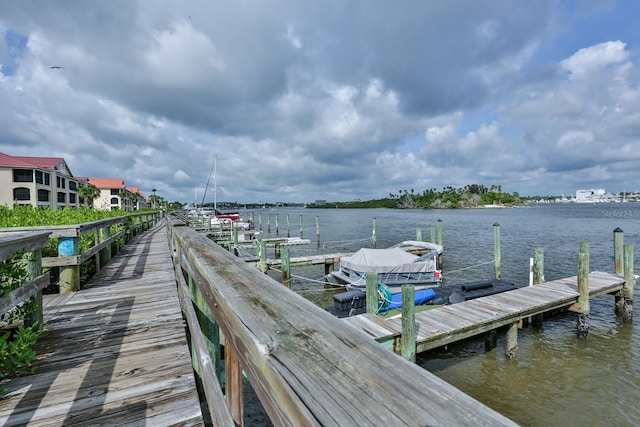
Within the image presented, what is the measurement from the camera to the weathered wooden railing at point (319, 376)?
2.47 ft

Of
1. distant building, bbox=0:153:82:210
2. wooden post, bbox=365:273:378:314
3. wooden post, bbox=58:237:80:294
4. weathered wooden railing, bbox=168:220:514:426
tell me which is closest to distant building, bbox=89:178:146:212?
distant building, bbox=0:153:82:210

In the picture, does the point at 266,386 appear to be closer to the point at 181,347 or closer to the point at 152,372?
the point at 152,372

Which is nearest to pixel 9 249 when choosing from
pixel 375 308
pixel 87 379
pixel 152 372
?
pixel 87 379

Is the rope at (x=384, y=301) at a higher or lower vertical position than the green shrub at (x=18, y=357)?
lower

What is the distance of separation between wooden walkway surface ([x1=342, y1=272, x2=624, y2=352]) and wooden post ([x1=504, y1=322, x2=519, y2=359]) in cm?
37

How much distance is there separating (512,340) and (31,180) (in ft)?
189

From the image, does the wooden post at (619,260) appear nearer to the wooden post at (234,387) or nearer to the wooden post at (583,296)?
the wooden post at (583,296)

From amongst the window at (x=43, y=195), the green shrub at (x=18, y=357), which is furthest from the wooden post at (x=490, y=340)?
the window at (x=43, y=195)

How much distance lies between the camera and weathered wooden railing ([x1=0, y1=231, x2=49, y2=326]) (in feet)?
9.31

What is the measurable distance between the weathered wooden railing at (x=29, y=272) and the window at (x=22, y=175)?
178ft

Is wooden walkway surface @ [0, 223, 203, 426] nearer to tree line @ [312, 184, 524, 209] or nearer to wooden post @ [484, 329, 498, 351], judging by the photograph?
wooden post @ [484, 329, 498, 351]

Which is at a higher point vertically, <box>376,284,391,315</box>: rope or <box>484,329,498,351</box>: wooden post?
<box>376,284,391,315</box>: rope

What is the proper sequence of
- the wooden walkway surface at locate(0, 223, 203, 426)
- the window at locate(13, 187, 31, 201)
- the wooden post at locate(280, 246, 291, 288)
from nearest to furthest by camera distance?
the wooden walkway surface at locate(0, 223, 203, 426) < the wooden post at locate(280, 246, 291, 288) < the window at locate(13, 187, 31, 201)

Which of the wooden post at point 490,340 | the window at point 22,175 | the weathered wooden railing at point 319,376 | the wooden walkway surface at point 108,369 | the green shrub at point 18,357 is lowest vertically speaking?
the wooden post at point 490,340
